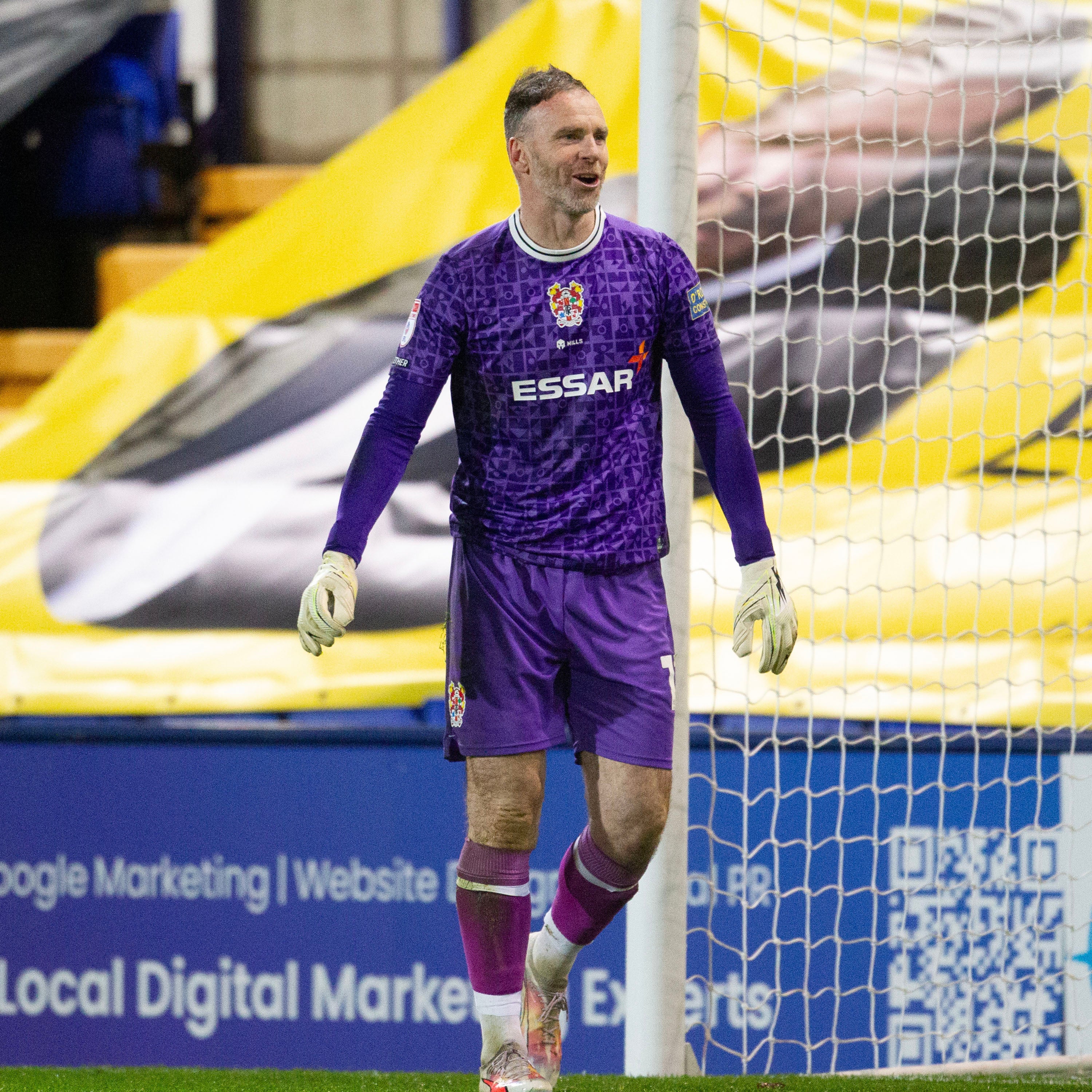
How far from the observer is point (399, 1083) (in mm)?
2559

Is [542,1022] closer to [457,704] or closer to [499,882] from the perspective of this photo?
[499,882]

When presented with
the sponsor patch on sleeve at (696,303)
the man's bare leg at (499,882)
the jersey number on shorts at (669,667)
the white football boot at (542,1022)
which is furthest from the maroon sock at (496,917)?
the sponsor patch on sleeve at (696,303)

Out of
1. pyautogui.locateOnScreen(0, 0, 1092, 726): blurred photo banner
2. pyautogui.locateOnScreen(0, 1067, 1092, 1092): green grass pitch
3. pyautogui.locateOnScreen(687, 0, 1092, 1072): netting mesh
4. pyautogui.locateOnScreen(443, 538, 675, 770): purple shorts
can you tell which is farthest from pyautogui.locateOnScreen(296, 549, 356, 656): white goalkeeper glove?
pyautogui.locateOnScreen(0, 0, 1092, 726): blurred photo banner

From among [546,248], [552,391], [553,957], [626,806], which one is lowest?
[553,957]

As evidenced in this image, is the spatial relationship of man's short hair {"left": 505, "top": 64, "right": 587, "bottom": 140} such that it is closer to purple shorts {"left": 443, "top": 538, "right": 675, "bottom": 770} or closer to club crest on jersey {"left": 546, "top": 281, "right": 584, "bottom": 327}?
club crest on jersey {"left": 546, "top": 281, "right": 584, "bottom": 327}

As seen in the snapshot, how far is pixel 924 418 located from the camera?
3.76 m

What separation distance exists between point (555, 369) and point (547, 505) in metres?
0.19

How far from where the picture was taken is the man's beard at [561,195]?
2.04 meters

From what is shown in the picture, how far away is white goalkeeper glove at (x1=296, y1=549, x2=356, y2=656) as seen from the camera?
6.67 ft

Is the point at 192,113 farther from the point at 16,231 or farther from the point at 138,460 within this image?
the point at 138,460

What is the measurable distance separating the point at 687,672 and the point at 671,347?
87cm

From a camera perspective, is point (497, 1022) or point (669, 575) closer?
point (497, 1022)

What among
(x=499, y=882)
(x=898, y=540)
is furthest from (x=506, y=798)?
(x=898, y=540)

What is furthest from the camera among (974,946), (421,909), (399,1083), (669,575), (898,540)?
(898,540)
